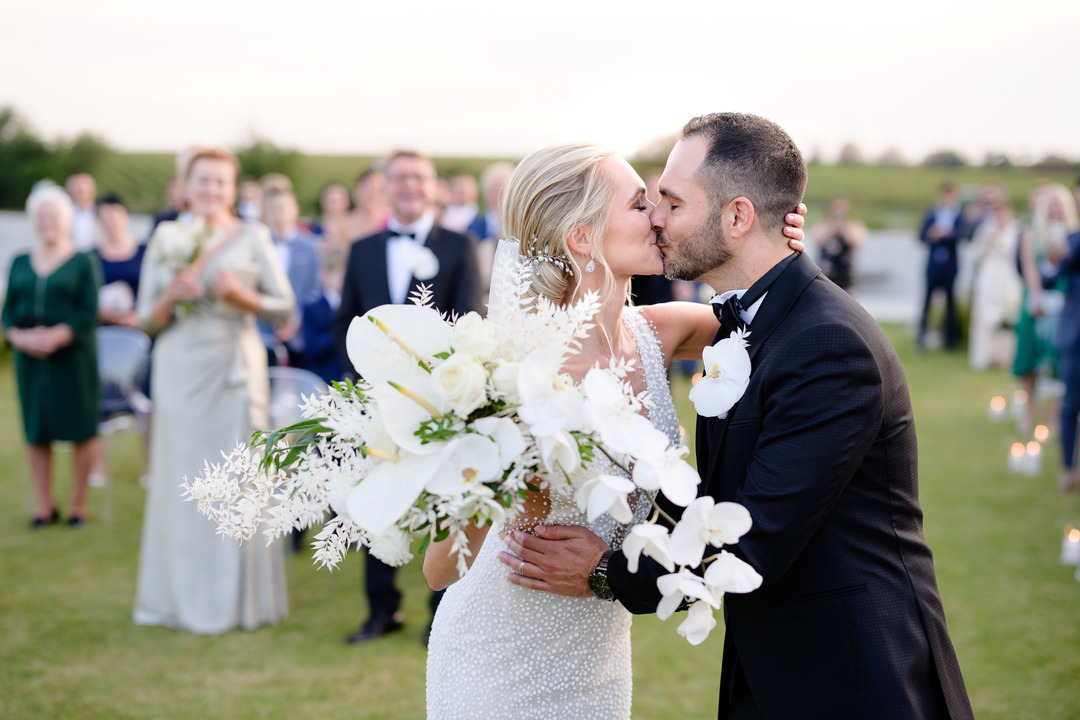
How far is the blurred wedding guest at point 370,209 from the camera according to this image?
766 cm

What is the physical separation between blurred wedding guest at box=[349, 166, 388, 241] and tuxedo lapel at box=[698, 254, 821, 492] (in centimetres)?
576

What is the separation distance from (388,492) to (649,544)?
0.49m

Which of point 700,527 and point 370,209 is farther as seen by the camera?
point 370,209

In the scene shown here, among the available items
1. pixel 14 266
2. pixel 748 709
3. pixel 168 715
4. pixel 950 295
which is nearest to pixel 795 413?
pixel 748 709

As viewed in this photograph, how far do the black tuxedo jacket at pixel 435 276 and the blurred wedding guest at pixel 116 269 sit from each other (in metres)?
5.17

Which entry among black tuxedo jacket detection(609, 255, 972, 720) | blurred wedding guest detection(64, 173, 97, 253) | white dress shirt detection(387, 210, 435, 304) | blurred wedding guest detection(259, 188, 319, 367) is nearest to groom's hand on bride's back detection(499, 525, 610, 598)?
black tuxedo jacket detection(609, 255, 972, 720)

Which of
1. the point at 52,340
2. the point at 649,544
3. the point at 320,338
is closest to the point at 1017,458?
the point at 320,338

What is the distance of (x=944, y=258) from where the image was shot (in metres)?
16.3

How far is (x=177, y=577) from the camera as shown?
17.5 ft

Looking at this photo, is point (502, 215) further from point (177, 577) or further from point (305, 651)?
A: point (177, 577)

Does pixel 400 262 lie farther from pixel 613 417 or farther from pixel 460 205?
pixel 460 205

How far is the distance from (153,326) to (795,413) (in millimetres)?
4529

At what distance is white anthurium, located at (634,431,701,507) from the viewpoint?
154 centimetres

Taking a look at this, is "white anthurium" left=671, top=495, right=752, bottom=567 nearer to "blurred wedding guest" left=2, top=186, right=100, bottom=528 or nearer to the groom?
the groom
